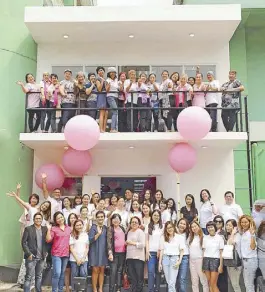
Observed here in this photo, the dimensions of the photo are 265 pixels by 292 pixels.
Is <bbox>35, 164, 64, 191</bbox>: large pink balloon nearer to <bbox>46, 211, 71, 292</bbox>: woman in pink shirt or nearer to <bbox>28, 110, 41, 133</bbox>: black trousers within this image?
<bbox>28, 110, 41, 133</bbox>: black trousers

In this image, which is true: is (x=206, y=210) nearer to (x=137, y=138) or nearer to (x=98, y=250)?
(x=137, y=138)

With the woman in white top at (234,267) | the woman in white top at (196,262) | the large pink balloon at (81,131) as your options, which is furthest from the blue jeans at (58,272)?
the woman in white top at (234,267)

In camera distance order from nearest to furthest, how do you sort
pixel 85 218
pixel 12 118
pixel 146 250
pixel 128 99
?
pixel 146 250
pixel 85 218
pixel 128 99
pixel 12 118

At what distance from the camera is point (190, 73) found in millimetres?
12172

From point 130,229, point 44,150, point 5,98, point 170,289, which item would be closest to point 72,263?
point 130,229

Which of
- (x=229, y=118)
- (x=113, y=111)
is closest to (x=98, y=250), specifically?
(x=113, y=111)

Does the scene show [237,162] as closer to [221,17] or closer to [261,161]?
[261,161]

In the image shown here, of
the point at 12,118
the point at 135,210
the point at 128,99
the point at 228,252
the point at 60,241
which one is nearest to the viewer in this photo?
the point at 228,252

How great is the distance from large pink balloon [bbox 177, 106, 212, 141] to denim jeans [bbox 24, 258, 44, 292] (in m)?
4.01

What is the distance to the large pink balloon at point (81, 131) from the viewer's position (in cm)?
943

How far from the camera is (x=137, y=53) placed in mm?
12172

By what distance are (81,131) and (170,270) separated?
→ 3418mm

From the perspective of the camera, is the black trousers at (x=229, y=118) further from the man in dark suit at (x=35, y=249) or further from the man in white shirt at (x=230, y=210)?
the man in dark suit at (x=35, y=249)

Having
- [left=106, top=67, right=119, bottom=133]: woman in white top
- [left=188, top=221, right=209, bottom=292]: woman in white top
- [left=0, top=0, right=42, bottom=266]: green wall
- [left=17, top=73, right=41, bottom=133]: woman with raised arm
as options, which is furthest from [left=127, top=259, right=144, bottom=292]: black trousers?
[left=17, top=73, right=41, bottom=133]: woman with raised arm
